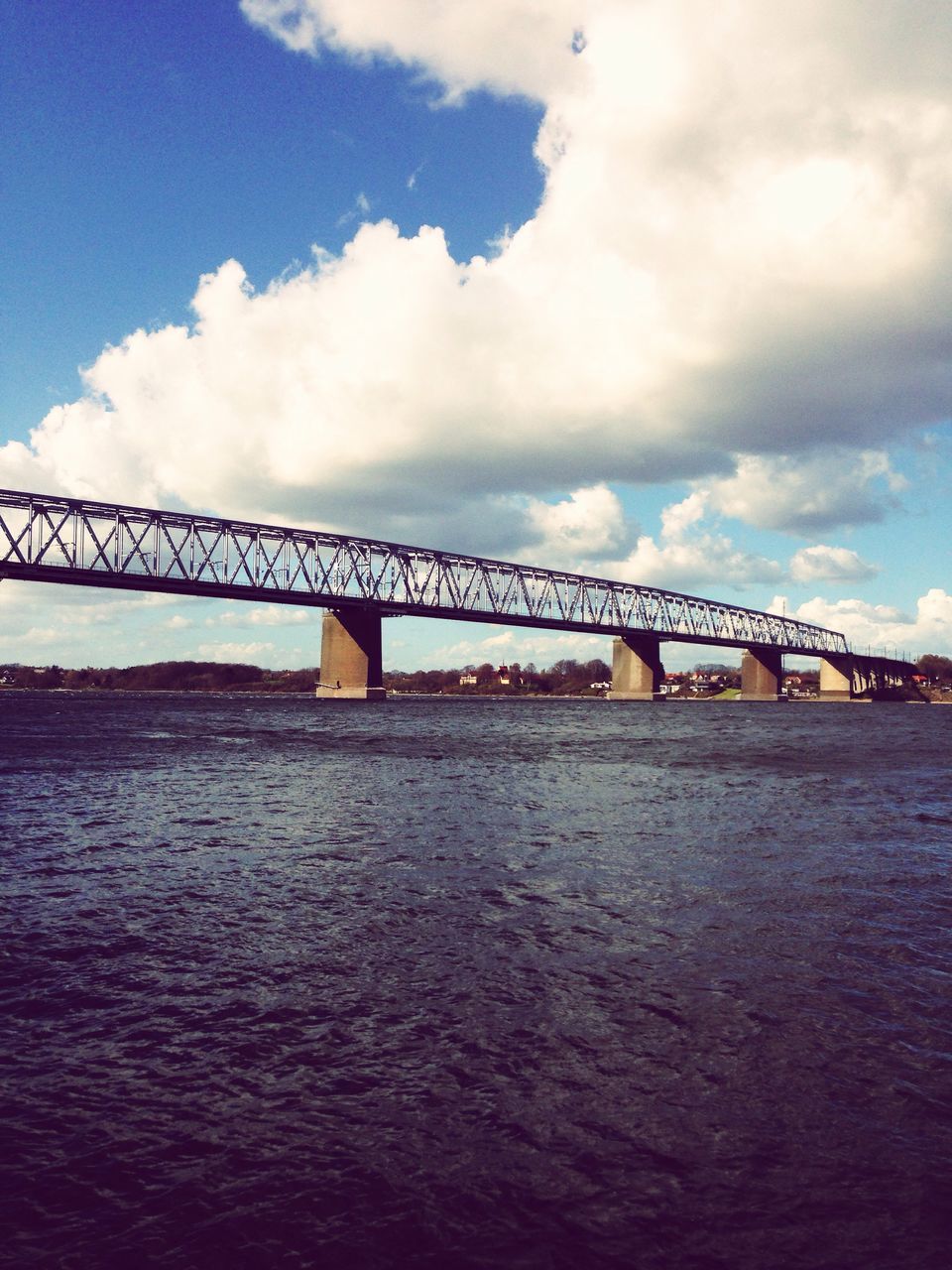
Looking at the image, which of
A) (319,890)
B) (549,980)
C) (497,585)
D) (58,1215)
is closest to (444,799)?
(319,890)

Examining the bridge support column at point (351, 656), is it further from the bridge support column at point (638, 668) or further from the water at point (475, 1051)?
the water at point (475, 1051)

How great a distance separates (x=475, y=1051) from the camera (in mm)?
8031

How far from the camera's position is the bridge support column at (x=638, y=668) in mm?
177750

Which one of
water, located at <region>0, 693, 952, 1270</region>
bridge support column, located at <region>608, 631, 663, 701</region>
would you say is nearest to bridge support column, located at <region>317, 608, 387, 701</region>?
bridge support column, located at <region>608, 631, 663, 701</region>

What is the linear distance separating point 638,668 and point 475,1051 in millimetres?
175335

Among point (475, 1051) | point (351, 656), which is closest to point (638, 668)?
point (351, 656)

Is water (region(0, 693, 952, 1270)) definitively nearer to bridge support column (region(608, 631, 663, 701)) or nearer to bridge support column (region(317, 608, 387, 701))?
bridge support column (region(317, 608, 387, 701))

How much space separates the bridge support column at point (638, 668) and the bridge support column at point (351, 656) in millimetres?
63019

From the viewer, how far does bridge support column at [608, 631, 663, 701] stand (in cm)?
17775

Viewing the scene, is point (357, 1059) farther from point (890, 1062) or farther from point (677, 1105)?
point (890, 1062)

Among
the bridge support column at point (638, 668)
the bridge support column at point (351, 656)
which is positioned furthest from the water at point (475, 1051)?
the bridge support column at point (638, 668)

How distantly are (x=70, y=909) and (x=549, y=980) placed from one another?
25.0 feet

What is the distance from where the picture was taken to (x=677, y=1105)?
7.04 m

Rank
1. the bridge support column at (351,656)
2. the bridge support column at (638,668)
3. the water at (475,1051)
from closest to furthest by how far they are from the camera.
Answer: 1. the water at (475,1051)
2. the bridge support column at (351,656)
3. the bridge support column at (638,668)
